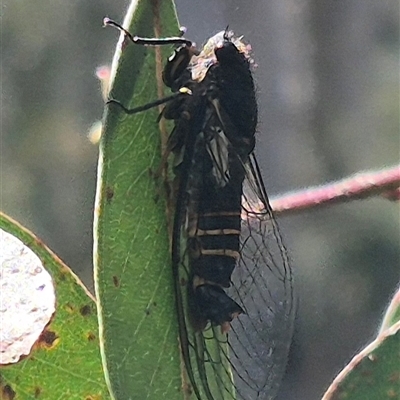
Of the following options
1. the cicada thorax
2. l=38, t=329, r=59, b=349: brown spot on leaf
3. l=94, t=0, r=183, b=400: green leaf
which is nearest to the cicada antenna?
l=94, t=0, r=183, b=400: green leaf

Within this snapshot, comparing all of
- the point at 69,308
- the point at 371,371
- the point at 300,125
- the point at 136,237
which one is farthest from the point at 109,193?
the point at 300,125

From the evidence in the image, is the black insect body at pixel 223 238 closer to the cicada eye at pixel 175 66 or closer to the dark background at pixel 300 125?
the cicada eye at pixel 175 66

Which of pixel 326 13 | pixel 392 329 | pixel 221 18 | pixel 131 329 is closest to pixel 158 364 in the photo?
pixel 131 329

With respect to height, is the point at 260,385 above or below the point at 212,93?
below

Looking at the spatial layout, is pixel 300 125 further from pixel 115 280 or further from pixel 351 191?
pixel 115 280

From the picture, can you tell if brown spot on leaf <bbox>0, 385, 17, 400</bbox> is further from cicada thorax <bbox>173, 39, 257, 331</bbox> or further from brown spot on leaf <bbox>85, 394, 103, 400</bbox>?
cicada thorax <bbox>173, 39, 257, 331</bbox>

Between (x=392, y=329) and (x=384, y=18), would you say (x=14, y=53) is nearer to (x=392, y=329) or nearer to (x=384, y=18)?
(x=384, y=18)

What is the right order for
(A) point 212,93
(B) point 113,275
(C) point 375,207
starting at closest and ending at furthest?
(B) point 113,275 → (A) point 212,93 → (C) point 375,207
